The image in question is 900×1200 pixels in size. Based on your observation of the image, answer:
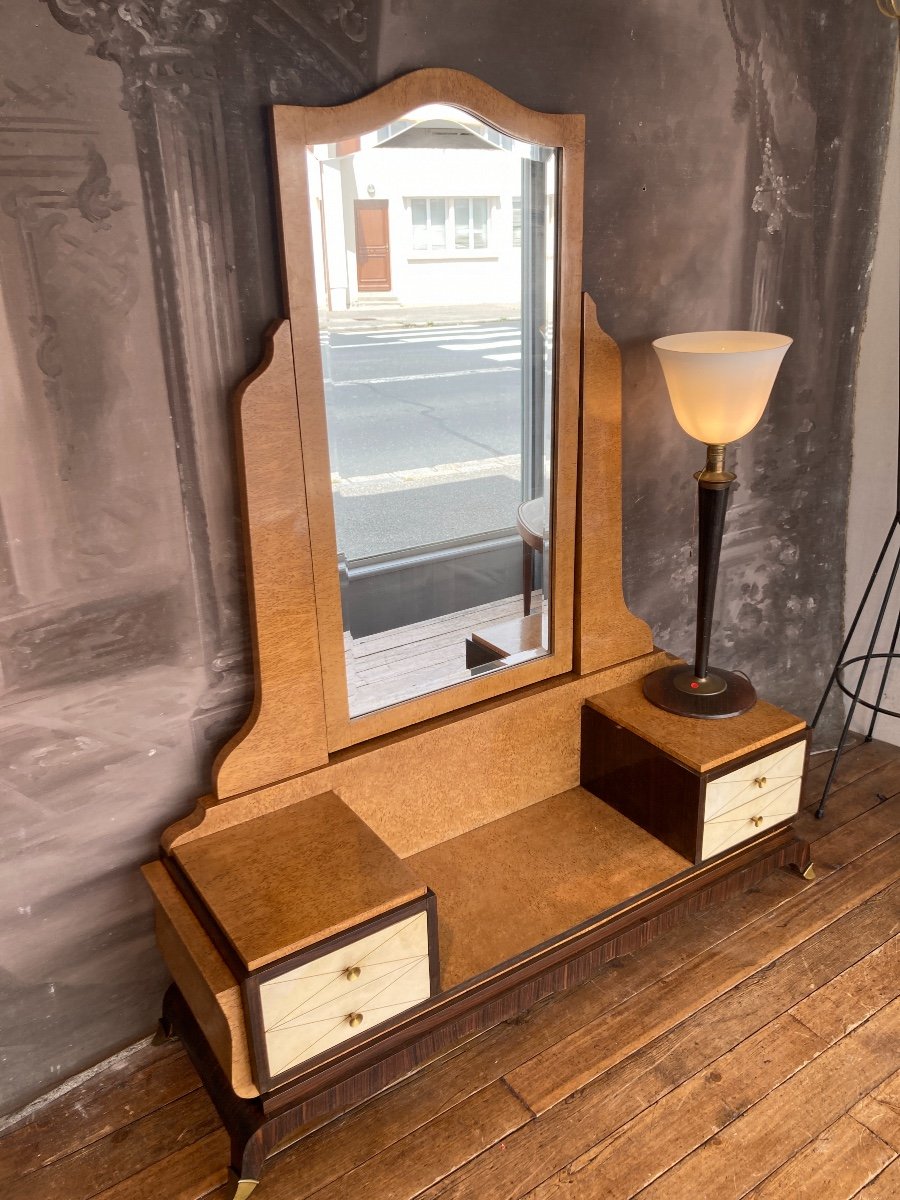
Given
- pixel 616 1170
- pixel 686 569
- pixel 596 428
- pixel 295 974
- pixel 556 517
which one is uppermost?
pixel 596 428

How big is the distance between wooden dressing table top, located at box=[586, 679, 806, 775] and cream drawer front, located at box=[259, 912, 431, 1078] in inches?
25.5

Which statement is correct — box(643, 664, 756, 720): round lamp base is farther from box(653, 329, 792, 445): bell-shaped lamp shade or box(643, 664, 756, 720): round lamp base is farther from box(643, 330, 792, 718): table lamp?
box(653, 329, 792, 445): bell-shaped lamp shade

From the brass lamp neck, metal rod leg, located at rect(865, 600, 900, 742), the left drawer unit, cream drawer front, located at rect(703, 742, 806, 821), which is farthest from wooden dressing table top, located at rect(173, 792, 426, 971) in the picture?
metal rod leg, located at rect(865, 600, 900, 742)

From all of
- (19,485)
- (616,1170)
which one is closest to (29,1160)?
(616,1170)

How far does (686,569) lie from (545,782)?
630mm

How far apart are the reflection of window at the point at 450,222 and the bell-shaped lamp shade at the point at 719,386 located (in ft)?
1.38

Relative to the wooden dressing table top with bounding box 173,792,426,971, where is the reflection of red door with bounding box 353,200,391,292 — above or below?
above

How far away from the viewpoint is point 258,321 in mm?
1494

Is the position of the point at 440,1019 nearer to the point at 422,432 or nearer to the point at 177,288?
the point at 422,432

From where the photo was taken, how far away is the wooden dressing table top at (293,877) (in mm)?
1393

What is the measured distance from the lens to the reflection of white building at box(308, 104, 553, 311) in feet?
4.88

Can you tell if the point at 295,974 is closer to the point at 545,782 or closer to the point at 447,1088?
the point at 447,1088

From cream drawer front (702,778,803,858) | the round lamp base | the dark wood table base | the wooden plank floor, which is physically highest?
the round lamp base

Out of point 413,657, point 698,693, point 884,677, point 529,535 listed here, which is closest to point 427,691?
point 413,657
